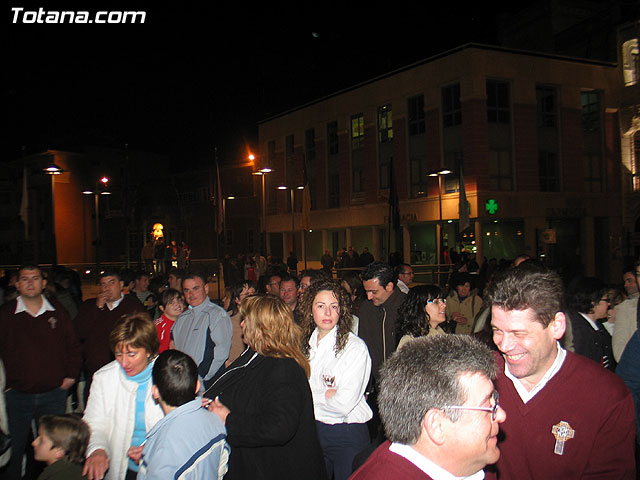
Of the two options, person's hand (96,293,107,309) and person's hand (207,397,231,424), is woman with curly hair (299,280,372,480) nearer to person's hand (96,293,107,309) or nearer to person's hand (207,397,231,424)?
person's hand (207,397,231,424)

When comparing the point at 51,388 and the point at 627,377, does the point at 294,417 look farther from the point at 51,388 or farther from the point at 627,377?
the point at 51,388

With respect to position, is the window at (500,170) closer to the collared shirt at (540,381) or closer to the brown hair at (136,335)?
the brown hair at (136,335)

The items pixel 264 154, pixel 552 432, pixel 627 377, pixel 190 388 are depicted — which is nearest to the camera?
pixel 552 432

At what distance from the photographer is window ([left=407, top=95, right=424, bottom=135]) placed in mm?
32219

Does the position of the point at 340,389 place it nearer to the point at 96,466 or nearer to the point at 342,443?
the point at 342,443

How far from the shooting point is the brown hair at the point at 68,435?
375cm

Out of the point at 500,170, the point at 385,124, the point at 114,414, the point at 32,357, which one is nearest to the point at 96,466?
the point at 114,414

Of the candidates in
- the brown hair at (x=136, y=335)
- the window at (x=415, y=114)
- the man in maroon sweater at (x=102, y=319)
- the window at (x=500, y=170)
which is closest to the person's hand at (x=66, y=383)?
the man in maroon sweater at (x=102, y=319)

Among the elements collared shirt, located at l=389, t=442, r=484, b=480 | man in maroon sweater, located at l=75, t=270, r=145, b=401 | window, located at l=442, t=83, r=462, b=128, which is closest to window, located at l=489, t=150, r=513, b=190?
window, located at l=442, t=83, r=462, b=128

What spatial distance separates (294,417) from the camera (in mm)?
3246

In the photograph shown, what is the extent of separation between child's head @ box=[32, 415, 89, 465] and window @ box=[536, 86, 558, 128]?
31.8 m

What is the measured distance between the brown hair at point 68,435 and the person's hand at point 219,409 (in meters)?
1.24

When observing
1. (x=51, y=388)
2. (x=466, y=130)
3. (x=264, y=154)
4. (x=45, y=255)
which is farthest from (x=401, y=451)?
(x=45, y=255)

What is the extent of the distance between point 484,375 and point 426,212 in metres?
29.8
